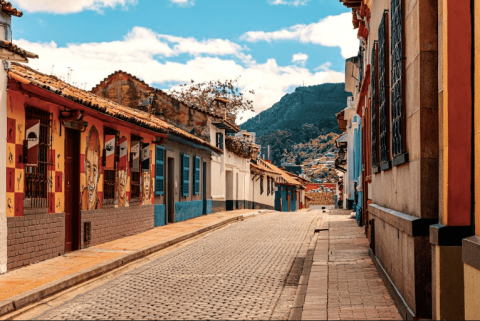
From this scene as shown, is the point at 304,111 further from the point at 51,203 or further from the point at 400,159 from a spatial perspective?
the point at 400,159

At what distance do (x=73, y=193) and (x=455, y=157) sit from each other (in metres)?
8.95

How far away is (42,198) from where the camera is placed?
1005cm

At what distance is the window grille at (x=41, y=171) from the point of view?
31.4 ft

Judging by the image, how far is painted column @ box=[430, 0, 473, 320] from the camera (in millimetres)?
4395

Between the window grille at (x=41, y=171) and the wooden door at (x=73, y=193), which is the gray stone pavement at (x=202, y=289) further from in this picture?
the window grille at (x=41, y=171)

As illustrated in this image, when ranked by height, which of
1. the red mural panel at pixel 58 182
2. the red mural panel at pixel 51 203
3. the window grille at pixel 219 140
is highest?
the window grille at pixel 219 140

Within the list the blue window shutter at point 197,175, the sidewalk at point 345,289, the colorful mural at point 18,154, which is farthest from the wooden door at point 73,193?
the blue window shutter at point 197,175

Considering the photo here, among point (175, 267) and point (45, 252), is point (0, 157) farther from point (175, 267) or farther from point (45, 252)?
point (175, 267)

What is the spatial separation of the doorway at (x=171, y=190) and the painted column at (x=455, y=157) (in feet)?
50.6

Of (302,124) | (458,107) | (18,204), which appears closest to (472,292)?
(458,107)

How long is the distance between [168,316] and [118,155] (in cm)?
816

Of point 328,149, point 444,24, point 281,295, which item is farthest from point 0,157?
point 328,149

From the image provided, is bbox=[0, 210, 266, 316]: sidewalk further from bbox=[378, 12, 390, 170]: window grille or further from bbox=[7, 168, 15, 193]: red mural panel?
bbox=[378, 12, 390, 170]: window grille

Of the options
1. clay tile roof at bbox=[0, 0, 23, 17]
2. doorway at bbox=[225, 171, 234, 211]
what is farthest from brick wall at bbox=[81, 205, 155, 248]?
doorway at bbox=[225, 171, 234, 211]
